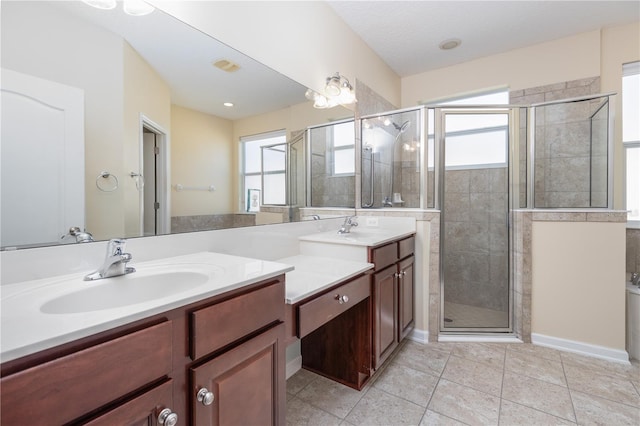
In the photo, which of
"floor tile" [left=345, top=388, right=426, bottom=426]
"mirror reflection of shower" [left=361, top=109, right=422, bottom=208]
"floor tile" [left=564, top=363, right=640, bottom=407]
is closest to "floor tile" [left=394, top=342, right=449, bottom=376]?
"floor tile" [left=345, top=388, right=426, bottom=426]

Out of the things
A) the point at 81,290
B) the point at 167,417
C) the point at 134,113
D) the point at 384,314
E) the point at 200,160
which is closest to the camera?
the point at 167,417

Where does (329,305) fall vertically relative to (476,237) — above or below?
below

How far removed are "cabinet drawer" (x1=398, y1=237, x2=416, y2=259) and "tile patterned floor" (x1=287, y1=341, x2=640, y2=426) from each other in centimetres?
75

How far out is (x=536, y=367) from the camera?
196 cm

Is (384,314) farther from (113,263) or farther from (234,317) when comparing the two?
(113,263)

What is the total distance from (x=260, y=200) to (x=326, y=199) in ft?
2.64

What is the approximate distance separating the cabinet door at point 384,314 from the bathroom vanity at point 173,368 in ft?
2.77

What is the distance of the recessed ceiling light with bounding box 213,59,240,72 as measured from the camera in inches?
56.0

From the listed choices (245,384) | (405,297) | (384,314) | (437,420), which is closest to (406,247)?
(405,297)

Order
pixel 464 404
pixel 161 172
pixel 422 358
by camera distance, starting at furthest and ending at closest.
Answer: pixel 422 358, pixel 464 404, pixel 161 172

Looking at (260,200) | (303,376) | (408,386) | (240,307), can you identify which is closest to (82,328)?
(240,307)

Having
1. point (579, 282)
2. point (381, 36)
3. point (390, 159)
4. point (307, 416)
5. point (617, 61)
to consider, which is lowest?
point (307, 416)

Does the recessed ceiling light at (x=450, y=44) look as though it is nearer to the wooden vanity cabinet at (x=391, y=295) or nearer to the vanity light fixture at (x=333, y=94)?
the vanity light fixture at (x=333, y=94)

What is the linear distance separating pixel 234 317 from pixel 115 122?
2.81 feet
